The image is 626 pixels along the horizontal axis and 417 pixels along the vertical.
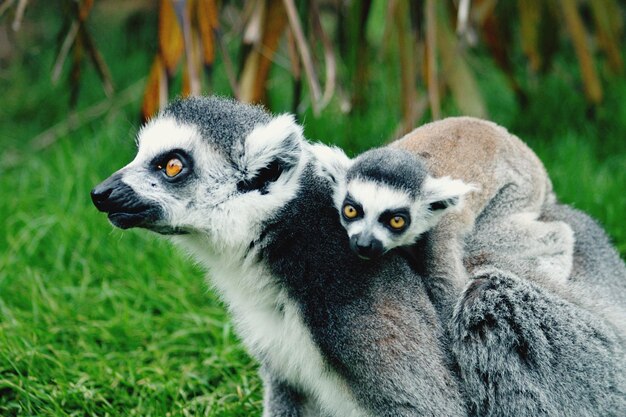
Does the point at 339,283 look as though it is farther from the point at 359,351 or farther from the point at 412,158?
the point at 412,158

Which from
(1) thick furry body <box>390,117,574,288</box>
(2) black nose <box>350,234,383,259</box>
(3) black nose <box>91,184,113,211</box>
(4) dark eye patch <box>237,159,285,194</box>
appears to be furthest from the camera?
(1) thick furry body <box>390,117,574,288</box>

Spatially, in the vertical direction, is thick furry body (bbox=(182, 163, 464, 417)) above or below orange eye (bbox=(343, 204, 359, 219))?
below

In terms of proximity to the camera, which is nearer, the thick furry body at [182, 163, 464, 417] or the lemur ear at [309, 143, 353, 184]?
the thick furry body at [182, 163, 464, 417]

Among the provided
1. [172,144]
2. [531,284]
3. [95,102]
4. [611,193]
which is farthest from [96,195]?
[95,102]

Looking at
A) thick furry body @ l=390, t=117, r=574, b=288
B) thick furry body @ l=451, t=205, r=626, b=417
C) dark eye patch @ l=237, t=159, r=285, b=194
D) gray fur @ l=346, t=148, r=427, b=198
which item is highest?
dark eye patch @ l=237, t=159, r=285, b=194

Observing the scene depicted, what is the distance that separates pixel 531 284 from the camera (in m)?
3.50

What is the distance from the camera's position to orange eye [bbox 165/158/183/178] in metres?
3.31

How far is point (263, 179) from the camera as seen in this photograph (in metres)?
3.39

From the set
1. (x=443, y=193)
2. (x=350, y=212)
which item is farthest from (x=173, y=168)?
(x=443, y=193)

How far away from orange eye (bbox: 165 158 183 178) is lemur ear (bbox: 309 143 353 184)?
616 mm

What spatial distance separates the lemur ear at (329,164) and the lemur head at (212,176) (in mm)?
179

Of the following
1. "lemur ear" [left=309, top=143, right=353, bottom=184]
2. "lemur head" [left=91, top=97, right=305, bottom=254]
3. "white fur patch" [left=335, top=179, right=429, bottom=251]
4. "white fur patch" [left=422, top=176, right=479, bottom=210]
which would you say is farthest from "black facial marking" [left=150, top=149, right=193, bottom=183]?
"white fur patch" [left=422, top=176, right=479, bottom=210]

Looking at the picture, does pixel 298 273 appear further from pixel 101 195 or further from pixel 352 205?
pixel 101 195

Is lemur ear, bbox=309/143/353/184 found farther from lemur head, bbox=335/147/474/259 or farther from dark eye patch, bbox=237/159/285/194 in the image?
dark eye patch, bbox=237/159/285/194
